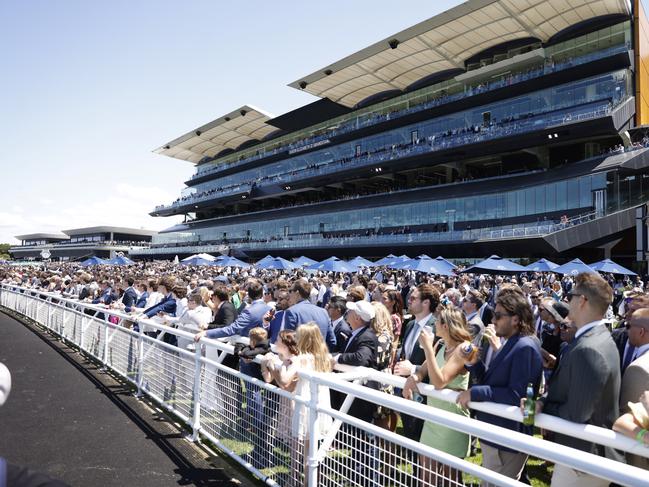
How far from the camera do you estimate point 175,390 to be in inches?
256

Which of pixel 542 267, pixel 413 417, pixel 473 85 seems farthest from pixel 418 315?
pixel 473 85

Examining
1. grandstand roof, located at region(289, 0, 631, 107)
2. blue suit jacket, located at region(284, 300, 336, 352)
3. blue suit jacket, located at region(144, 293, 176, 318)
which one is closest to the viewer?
blue suit jacket, located at region(284, 300, 336, 352)

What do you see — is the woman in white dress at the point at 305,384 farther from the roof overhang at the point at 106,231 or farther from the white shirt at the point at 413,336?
the roof overhang at the point at 106,231

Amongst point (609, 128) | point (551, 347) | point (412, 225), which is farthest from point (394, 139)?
point (551, 347)

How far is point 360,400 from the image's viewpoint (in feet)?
13.9

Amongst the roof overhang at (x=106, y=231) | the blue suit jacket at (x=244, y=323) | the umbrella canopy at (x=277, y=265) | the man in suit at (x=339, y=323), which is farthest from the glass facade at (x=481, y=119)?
the roof overhang at (x=106, y=231)

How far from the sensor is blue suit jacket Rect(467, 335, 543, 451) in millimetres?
3135

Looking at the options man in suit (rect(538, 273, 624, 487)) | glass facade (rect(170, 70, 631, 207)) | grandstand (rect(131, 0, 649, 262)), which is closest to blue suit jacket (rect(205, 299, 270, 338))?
man in suit (rect(538, 273, 624, 487))

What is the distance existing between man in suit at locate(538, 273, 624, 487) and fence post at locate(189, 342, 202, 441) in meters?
4.04

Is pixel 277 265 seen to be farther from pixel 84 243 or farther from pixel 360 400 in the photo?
pixel 84 243

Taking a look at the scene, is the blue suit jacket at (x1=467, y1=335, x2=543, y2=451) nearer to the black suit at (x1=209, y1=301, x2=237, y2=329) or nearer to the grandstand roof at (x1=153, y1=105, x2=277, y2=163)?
the black suit at (x1=209, y1=301, x2=237, y2=329)

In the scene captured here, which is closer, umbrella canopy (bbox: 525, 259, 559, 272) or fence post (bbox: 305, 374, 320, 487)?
fence post (bbox: 305, 374, 320, 487)

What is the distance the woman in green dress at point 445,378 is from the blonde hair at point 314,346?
1036 millimetres

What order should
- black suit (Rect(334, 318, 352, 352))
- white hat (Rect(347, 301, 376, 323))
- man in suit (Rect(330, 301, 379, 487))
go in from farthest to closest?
1. black suit (Rect(334, 318, 352, 352))
2. white hat (Rect(347, 301, 376, 323))
3. man in suit (Rect(330, 301, 379, 487))
